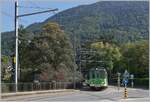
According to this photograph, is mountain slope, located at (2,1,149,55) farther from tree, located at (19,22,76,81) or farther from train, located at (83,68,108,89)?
train, located at (83,68,108,89)

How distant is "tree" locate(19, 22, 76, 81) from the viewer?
75.6m

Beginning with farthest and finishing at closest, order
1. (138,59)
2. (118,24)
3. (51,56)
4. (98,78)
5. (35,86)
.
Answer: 1. (118,24)
2. (138,59)
3. (51,56)
4. (98,78)
5. (35,86)

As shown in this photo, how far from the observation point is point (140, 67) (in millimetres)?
107438

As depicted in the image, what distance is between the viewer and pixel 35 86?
62.6 meters

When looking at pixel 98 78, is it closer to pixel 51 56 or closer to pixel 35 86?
pixel 35 86

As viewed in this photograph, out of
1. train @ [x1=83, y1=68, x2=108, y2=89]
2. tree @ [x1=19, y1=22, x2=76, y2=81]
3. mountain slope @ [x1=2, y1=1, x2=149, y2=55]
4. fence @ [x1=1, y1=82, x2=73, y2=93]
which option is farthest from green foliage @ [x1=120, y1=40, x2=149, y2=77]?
mountain slope @ [x1=2, y1=1, x2=149, y2=55]

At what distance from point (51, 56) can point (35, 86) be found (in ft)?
47.3

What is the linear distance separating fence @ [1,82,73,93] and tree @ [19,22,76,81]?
225cm

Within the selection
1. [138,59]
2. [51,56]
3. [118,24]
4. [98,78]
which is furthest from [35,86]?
[118,24]

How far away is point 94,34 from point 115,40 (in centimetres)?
1667

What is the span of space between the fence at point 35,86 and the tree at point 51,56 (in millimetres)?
2254

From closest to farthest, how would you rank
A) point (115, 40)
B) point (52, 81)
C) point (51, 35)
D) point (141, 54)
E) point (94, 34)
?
point (52, 81), point (51, 35), point (141, 54), point (115, 40), point (94, 34)

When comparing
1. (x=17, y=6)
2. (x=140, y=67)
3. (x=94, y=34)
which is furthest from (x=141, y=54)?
(x=94, y=34)

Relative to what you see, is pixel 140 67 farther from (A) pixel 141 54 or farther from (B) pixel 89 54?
(B) pixel 89 54
